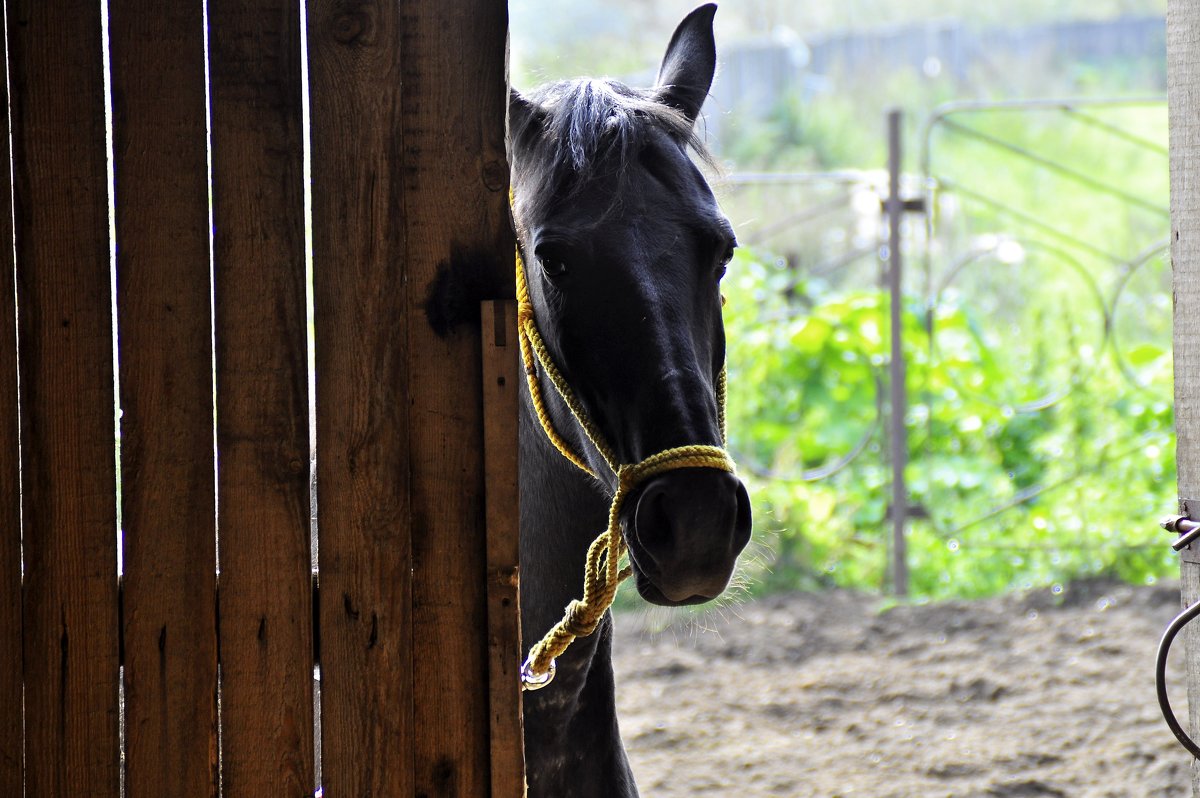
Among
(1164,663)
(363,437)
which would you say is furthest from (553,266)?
(1164,663)

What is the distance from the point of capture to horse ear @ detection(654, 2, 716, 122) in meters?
2.16

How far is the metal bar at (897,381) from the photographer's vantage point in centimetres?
598

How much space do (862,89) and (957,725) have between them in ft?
46.6

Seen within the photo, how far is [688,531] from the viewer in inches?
61.2

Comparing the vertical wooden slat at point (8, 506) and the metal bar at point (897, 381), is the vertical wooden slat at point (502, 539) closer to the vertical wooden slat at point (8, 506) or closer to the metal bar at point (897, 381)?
the vertical wooden slat at point (8, 506)

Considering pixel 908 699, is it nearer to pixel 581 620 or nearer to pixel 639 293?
pixel 581 620

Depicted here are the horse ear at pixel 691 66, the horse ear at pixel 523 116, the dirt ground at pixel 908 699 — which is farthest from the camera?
the dirt ground at pixel 908 699

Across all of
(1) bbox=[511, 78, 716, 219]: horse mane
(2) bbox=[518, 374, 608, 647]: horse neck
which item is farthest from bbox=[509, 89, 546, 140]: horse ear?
(2) bbox=[518, 374, 608, 647]: horse neck

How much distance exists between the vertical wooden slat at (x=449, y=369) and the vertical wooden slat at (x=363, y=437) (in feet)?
0.07

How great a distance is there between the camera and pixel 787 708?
15.0ft

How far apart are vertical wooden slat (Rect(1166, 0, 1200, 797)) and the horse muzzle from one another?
104 cm

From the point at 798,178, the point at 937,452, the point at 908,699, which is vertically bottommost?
the point at 908,699

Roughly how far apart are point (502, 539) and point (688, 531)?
10.7 inches

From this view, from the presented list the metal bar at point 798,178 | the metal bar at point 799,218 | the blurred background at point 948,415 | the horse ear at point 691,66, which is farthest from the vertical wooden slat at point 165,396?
the metal bar at point 799,218
